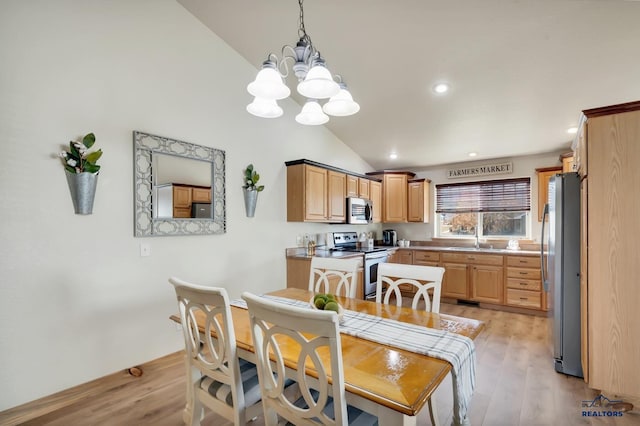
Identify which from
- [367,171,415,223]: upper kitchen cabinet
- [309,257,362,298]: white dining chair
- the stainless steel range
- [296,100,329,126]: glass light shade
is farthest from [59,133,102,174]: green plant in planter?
[367,171,415,223]: upper kitchen cabinet

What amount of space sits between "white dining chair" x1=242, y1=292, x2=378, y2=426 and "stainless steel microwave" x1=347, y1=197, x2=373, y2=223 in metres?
3.30

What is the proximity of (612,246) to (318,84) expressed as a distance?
224cm

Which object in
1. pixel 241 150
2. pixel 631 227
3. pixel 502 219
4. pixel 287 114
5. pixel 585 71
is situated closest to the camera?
pixel 631 227

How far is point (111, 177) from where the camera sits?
2.38 metres

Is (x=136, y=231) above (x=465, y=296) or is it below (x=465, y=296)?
above

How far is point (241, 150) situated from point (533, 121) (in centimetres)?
352

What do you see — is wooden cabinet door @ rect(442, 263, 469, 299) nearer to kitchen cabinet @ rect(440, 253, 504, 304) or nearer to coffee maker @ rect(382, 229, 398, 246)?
kitchen cabinet @ rect(440, 253, 504, 304)

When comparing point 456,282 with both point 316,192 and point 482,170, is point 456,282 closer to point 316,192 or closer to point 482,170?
point 482,170

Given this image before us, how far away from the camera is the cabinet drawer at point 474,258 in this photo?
4.34m

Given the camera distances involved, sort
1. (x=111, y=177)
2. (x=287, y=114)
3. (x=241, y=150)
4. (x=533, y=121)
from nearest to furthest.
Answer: (x=111, y=177) < (x=241, y=150) < (x=533, y=121) < (x=287, y=114)

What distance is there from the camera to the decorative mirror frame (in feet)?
8.27

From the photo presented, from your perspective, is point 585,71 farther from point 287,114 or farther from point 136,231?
point 136,231

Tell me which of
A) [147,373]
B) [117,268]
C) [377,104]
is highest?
[377,104]

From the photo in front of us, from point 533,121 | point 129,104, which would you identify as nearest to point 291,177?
point 129,104
